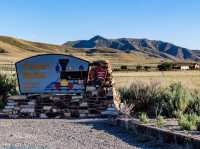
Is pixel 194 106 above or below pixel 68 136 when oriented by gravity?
above

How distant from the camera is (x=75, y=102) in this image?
21.3 m

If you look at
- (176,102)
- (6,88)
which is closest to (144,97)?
(176,102)

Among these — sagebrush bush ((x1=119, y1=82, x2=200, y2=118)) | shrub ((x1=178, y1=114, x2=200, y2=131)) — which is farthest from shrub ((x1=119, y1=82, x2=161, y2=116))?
shrub ((x1=178, y1=114, x2=200, y2=131))

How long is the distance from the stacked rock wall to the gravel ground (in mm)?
1500

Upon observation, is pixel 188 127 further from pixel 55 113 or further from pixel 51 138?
pixel 55 113

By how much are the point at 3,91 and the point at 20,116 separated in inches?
110

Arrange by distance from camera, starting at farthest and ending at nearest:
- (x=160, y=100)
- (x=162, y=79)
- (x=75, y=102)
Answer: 1. (x=162, y=79)
2. (x=75, y=102)
3. (x=160, y=100)

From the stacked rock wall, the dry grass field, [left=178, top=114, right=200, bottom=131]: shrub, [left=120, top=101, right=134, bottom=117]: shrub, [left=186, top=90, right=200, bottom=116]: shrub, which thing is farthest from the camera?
the dry grass field

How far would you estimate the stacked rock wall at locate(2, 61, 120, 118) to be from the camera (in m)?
21.1

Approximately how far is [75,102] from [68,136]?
223 inches

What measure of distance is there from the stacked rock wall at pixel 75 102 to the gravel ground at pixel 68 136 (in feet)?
4.92

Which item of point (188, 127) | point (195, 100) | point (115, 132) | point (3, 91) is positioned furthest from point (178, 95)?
point (3, 91)

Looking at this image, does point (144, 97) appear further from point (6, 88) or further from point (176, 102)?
point (6, 88)

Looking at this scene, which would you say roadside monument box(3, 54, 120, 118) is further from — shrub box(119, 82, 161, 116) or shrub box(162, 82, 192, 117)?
shrub box(162, 82, 192, 117)
